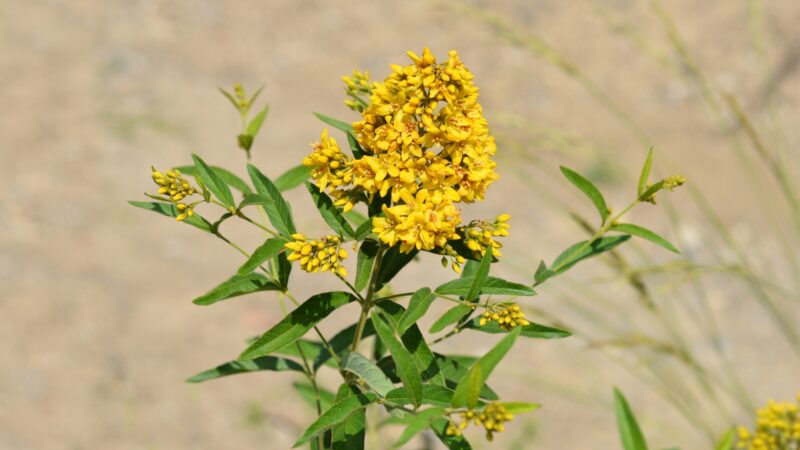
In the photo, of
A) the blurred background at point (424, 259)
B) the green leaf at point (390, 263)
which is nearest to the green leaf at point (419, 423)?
the green leaf at point (390, 263)

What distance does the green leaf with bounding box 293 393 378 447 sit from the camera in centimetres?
139

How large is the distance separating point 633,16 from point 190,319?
5.53 meters

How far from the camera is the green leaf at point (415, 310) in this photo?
143 cm

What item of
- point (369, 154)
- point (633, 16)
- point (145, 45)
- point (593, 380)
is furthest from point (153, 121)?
point (369, 154)

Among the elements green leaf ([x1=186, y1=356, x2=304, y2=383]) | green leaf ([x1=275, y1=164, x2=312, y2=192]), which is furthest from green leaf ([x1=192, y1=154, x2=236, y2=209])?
green leaf ([x1=186, y1=356, x2=304, y2=383])

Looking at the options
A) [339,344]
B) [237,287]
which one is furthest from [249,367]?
[237,287]

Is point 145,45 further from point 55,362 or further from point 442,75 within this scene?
point 442,75

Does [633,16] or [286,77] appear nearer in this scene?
[286,77]

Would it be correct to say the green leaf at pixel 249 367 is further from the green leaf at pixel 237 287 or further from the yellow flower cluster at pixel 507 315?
the yellow flower cluster at pixel 507 315

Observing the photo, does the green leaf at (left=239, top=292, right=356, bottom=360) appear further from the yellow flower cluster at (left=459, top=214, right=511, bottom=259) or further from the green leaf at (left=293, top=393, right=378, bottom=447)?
the yellow flower cluster at (left=459, top=214, right=511, bottom=259)

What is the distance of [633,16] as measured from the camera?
317 inches

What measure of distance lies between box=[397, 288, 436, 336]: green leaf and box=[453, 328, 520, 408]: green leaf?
0.52ft

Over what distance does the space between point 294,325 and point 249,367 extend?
41cm

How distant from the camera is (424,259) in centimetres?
576
